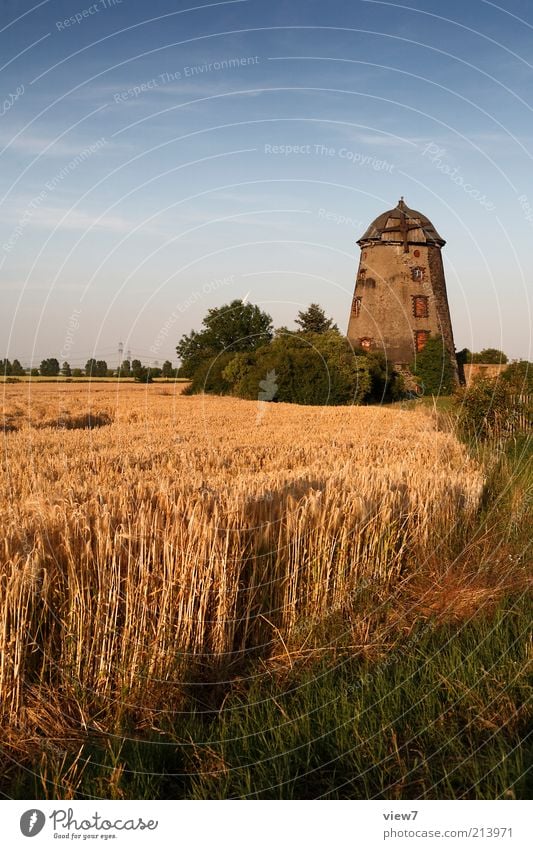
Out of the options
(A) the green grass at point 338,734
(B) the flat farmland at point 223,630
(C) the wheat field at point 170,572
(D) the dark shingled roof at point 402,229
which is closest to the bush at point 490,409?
(C) the wheat field at point 170,572

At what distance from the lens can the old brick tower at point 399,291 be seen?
181ft

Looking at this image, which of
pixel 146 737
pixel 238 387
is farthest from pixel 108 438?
pixel 238 387

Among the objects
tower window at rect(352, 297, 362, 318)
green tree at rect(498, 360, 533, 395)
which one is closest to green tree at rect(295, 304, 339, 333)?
tower window at rect(352, 297, 362, 318)

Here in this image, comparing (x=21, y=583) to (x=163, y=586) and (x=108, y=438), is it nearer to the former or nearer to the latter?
(x=163, y=586)

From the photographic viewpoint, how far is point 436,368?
5056cm

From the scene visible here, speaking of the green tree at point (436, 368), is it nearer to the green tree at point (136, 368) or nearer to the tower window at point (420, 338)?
the tower window at point (420, 338)

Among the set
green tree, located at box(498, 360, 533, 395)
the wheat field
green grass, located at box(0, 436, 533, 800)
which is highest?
green tree, located at box(498, 360, 533, 395)

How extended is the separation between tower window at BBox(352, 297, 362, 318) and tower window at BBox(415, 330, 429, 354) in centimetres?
515

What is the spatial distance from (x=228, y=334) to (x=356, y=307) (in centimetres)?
1480

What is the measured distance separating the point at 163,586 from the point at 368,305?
53043 mm

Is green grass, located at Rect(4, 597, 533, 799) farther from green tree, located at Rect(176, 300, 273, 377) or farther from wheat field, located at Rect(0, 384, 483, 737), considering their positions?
green tree, located at Rect(176, 300, 273, 377)

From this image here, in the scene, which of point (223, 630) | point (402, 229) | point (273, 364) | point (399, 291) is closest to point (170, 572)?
point (223, 630)

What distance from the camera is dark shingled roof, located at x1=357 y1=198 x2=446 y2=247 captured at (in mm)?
56500

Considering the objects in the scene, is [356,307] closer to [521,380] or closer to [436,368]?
[436,368]
